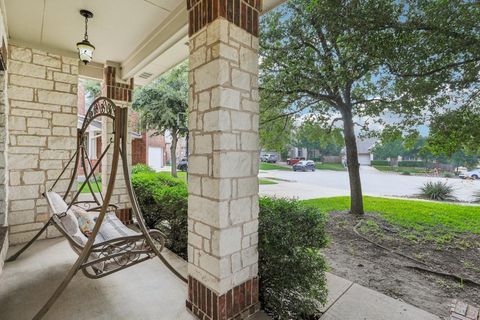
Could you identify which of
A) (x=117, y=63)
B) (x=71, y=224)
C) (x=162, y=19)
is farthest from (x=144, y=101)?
(x=71, y=224)

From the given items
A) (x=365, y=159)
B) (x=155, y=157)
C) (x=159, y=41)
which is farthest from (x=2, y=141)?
(x=365, y=159)

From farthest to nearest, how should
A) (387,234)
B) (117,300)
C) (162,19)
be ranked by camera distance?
(387,234)
(162,19)
(117,300)

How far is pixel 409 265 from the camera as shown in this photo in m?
3.75

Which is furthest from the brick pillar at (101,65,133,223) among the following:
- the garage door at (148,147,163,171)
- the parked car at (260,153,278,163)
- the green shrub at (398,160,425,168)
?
the green shrub at (398,160,425,168)

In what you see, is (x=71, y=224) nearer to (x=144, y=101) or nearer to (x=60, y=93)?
(x=60, y=93)

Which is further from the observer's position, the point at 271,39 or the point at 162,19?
the point at 271,39

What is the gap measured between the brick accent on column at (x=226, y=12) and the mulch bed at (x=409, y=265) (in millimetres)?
3318

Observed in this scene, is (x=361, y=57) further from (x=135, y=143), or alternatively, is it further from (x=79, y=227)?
(x=135, y=143)

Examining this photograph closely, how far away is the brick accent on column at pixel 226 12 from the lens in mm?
1719

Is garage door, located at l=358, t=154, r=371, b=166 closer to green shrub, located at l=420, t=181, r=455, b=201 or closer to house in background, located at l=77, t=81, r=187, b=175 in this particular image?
green shrub, located at l=420, t=181, r=455, b=201

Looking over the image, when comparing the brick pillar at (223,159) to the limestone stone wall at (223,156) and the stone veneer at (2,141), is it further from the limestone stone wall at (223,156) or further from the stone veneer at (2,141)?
the stone veneer at (2,141)

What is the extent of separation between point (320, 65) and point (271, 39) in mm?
1300

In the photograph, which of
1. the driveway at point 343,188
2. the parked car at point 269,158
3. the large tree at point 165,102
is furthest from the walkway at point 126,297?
the parked car at point 269,158

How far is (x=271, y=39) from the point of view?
5.89m
